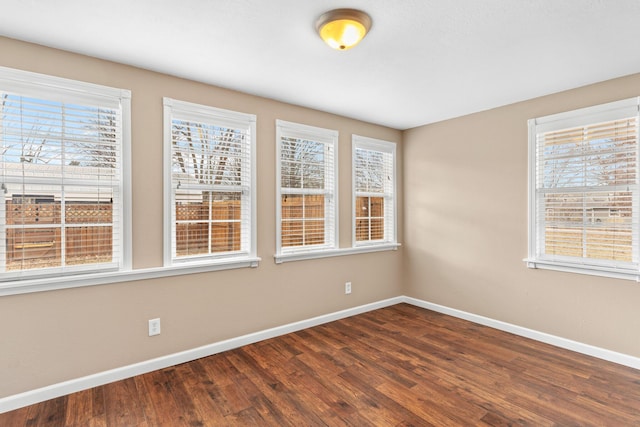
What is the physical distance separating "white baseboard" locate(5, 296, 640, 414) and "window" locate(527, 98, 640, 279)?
0.70m

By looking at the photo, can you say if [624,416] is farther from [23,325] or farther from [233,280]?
[23,325]

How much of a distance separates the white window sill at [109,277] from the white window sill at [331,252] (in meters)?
0.37

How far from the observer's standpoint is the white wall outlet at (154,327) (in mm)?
2674

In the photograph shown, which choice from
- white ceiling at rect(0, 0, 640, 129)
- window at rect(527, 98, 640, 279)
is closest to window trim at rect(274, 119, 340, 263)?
white ceiling at rect(0, 0, 640, 129)

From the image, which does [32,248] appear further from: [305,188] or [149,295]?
[305,188]

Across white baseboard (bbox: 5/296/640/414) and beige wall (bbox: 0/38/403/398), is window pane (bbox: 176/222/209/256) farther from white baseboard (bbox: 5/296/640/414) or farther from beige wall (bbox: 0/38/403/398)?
white baseboard (bbox: 5/296/640/414)

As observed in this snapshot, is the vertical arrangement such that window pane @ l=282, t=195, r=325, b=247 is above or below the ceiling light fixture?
below

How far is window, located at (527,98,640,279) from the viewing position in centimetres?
280

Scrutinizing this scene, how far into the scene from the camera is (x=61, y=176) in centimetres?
237

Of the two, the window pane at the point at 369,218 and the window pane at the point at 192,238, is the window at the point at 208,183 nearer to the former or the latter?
the window pane at the point at 192,238

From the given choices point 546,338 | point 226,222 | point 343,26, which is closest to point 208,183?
point 226,222

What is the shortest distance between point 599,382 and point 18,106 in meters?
4.59

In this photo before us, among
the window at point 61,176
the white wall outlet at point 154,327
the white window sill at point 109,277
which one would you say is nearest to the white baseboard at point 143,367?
the white wall outlet at point 154,327

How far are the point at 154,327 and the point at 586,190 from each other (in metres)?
3.94
